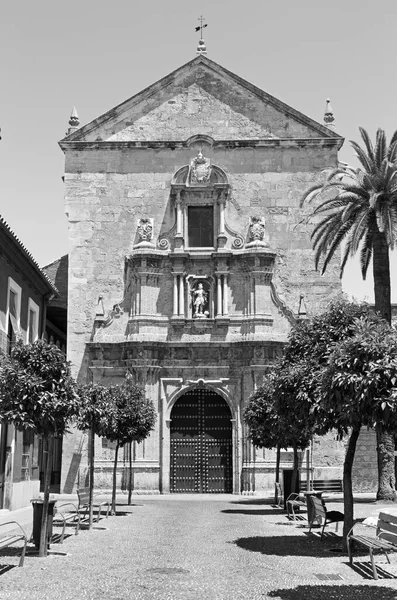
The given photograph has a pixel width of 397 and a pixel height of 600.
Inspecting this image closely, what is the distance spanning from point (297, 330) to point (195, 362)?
68.1 feet

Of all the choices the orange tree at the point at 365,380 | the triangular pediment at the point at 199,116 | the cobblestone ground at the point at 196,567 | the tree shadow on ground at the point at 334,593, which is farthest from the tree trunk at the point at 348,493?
the triangular pediment at the point at 199,116

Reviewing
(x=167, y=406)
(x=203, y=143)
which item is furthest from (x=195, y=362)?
(x=203, y=143)

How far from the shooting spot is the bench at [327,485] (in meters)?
37.5

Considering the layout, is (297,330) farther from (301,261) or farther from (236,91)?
(236,91)

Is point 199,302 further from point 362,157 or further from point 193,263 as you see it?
point 362,157

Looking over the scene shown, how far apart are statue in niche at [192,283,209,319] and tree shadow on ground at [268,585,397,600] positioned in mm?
27139

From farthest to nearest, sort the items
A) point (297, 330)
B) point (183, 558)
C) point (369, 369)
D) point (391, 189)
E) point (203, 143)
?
point (203, 143) < point (391, 189) < point (297, 330) < point (183, 558) < point (369, 369)

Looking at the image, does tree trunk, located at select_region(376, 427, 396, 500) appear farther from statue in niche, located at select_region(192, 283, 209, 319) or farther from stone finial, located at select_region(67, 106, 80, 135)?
stone finial, located at select_region(67, 106, 80, 135)

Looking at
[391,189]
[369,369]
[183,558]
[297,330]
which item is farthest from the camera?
[391,189]

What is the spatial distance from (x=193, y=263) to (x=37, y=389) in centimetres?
2395

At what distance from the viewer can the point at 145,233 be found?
131 ft

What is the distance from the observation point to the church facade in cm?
3825

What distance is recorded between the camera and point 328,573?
13.8m

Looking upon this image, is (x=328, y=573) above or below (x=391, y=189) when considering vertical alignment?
below
